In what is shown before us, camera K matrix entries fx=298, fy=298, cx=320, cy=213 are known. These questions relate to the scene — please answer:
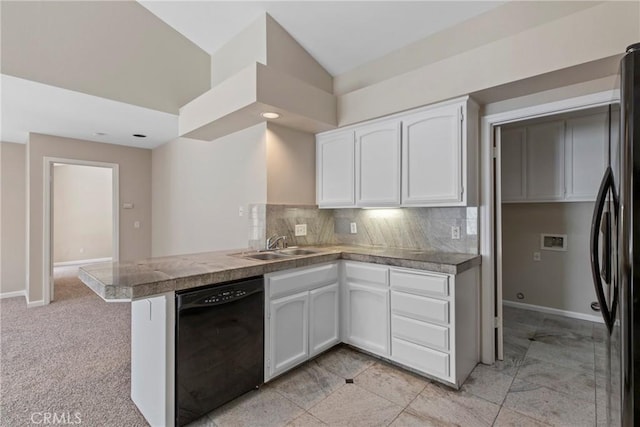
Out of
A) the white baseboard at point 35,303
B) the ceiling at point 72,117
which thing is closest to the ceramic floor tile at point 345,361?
the ceiling at point 72,117

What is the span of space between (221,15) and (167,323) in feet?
9.12

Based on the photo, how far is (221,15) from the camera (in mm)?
2854

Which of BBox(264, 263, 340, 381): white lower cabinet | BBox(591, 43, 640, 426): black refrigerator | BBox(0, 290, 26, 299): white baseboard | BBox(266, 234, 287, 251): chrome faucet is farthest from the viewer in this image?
BBox(0, 290, 26, 299): white baseboard

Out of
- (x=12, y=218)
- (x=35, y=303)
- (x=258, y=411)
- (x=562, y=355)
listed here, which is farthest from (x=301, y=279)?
(x=12, y=218)

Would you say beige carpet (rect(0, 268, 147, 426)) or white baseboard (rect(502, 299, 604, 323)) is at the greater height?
white baseboard (rect(502, 299, 604, 323))

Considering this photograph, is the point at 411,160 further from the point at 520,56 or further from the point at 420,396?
the point at 420,396

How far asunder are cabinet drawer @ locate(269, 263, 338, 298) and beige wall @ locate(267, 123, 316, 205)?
878 millimetres

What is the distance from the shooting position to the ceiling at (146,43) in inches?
99.2

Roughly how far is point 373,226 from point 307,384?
66.4 inches

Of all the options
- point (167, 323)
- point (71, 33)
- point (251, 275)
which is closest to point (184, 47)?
point (71, 33)

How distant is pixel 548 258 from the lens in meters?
3.70

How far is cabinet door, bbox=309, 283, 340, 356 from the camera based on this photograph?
2463 millimetres

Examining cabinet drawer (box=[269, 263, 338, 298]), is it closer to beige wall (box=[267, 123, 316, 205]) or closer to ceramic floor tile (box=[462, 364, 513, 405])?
beige wall (box=[267, 123, 316, 205])

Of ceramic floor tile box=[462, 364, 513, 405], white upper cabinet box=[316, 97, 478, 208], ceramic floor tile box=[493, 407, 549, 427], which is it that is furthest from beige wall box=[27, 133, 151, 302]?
ceramic floor tile box=[493, 407, 549, 427]
